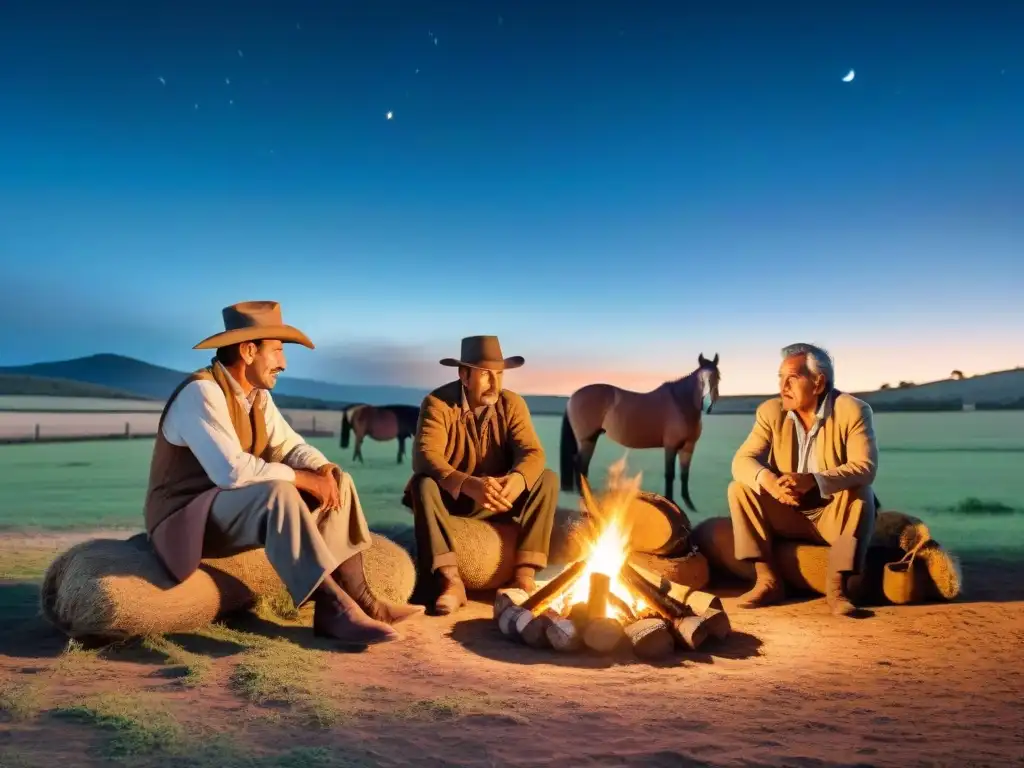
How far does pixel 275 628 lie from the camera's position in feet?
17.1

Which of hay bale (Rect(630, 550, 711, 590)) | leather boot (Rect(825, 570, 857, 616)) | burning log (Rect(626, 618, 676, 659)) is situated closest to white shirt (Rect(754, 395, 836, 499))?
leather boot (Rect(825, 570, 857, 616))

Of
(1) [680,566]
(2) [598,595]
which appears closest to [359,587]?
(2) [598,595]

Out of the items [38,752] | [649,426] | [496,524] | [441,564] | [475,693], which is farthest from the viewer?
Answer: [649,426]

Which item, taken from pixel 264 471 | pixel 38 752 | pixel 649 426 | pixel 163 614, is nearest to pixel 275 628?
pixel 163 614

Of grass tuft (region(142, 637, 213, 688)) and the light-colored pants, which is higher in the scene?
the light-colored pants

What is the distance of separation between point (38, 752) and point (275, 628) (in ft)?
6.55

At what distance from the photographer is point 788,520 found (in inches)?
244

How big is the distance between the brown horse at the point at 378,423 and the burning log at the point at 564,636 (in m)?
13.0

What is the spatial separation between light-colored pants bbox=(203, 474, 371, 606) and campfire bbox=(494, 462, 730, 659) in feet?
3.63

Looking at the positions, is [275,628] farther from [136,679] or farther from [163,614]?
[136,679]

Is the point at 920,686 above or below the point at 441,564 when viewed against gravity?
below

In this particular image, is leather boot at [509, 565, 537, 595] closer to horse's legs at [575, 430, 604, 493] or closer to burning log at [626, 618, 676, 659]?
burning log at [626, 618, 676, 659]

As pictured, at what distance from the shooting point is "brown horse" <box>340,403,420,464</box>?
701 inches

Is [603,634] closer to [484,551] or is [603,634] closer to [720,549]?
[484,551]
